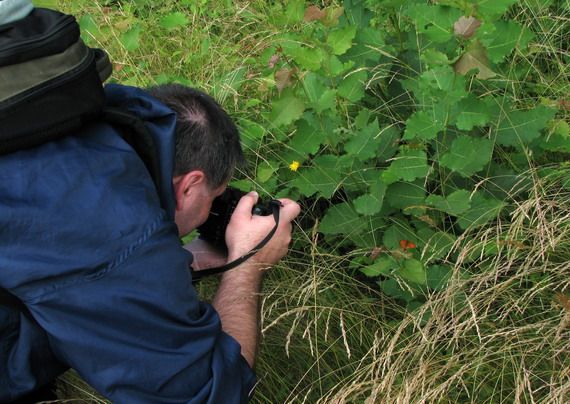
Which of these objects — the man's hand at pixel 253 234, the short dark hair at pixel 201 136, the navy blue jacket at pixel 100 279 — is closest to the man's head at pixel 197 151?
the short dark hair at pixel 201 136

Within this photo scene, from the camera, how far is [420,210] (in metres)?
1.86

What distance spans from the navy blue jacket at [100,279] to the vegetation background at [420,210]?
24 cm

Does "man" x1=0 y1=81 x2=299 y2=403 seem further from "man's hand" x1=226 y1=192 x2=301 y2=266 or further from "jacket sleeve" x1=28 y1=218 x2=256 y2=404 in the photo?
"man's hand" x1=226 y1=192 x2=301 y2=266

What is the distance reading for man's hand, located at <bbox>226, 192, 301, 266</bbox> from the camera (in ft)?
5.67

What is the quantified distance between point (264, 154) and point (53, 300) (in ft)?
4.18

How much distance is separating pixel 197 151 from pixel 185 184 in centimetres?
8

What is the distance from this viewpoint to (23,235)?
1156mm

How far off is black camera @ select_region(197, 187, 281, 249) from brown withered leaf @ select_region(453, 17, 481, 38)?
2.12ft

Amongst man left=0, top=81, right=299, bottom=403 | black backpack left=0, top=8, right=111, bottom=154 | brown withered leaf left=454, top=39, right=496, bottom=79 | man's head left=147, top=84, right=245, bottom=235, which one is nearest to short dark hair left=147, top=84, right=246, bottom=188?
man's head left=147, top=84, right=245, bottom=235

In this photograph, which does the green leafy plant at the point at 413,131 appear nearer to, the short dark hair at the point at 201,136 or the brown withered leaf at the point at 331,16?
the brown withered leaf at the point at 331,16

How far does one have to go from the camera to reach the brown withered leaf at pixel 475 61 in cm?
152

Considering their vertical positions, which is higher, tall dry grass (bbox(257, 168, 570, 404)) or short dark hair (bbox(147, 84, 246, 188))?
short dark hair (bbox(147, 84, 246, 188))

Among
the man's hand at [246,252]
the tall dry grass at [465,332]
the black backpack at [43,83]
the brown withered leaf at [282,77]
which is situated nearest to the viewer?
the black backpack at [43,83]

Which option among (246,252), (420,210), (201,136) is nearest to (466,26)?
(420,210)
